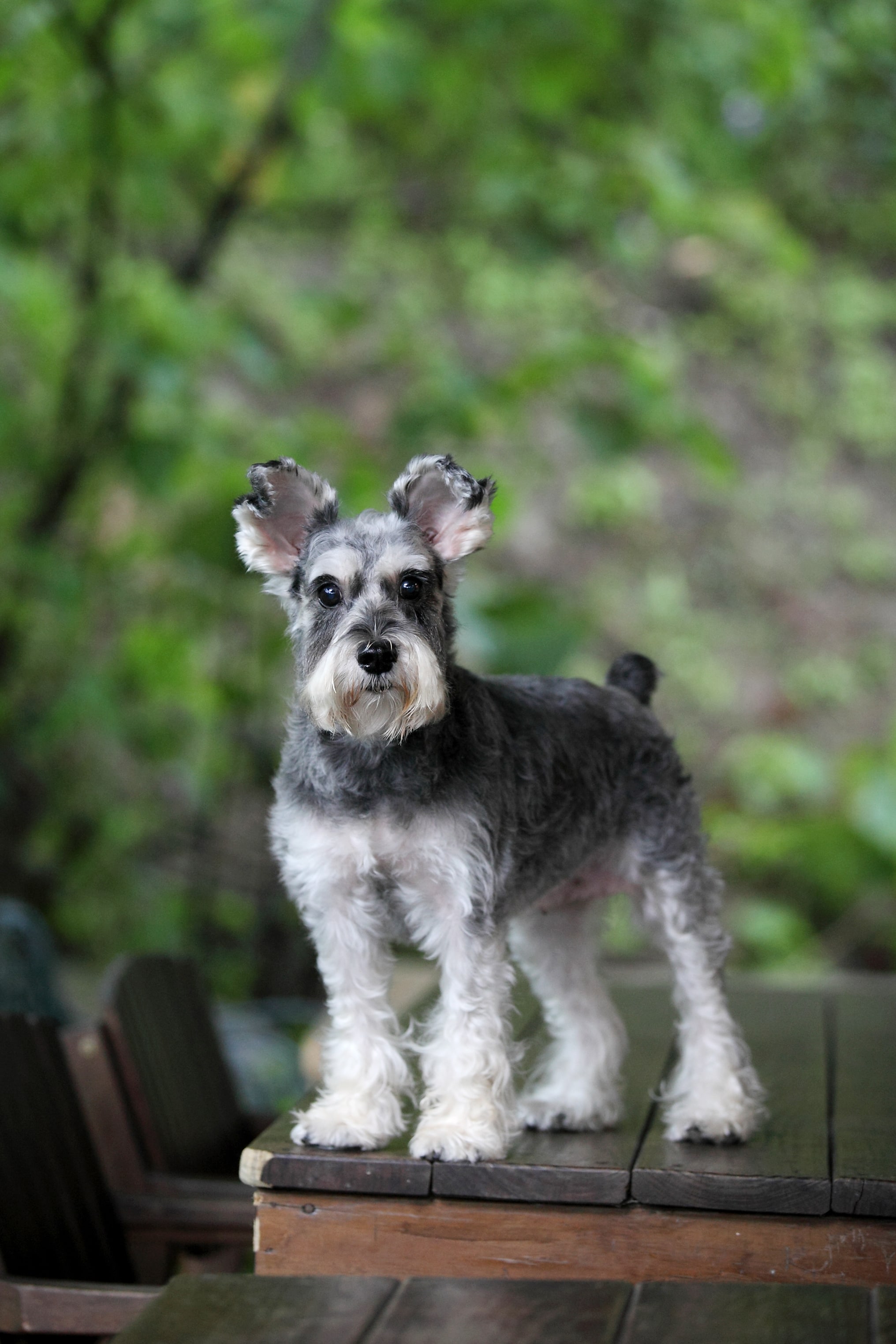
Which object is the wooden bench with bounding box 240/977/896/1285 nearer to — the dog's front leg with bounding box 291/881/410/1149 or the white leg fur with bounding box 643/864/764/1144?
the dog's front leg with bounding box 291/881/410/1149

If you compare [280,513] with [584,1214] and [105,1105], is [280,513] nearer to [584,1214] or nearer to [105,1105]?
[584,1214]

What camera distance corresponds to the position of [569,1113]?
10.7 ft

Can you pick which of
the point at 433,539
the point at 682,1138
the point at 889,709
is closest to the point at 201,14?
the point at 433,539

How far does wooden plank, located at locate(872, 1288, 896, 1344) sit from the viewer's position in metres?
2.06

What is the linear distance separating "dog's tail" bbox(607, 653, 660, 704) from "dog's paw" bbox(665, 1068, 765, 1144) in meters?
0.94

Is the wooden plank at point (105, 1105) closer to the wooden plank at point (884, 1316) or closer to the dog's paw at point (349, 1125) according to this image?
the dog's paw at point (349, 1125)

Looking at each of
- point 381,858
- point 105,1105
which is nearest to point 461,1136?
point 381,858

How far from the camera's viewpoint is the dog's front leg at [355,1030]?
298 centimetres

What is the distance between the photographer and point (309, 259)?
10.7 m

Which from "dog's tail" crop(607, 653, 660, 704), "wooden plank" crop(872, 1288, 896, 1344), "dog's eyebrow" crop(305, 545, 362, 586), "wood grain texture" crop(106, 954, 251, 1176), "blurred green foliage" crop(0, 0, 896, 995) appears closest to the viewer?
"wooden plank" crop(872, 1288, 896, 1344)

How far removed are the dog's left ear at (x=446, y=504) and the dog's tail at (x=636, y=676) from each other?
0.82m

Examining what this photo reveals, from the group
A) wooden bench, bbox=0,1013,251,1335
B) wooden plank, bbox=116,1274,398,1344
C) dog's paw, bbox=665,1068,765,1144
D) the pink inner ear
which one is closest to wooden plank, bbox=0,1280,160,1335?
wooden bench, bbox=0,1013,251,1335

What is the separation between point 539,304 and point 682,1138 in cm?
830

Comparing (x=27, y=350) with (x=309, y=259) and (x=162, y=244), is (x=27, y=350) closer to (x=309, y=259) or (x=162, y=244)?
(x=162, y=244)
